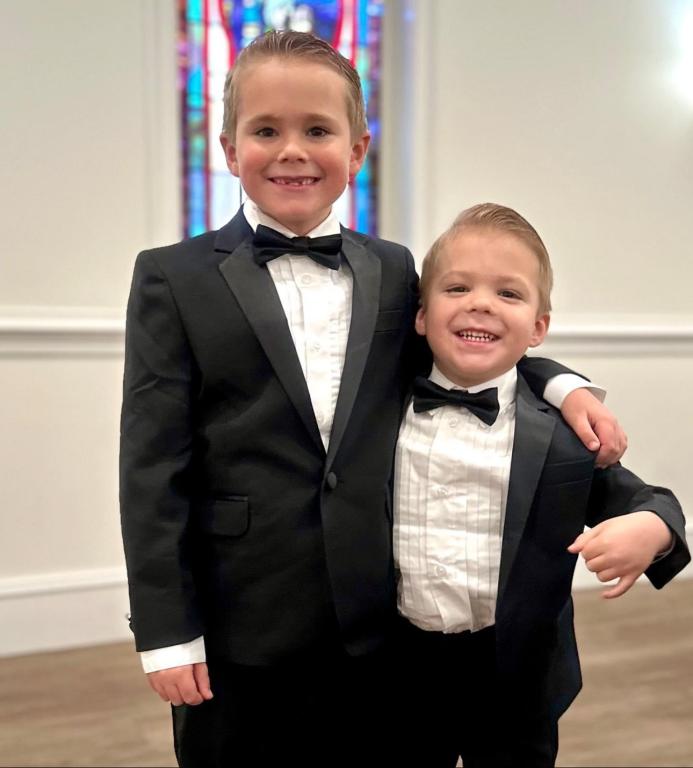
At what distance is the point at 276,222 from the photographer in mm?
1144

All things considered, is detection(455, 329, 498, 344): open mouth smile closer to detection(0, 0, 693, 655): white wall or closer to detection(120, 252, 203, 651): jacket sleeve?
detection(120, 252, 203, 651): jacket sleeve

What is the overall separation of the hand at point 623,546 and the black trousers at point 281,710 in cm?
34

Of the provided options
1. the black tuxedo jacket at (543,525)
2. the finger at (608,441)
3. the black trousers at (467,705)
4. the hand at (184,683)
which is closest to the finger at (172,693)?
the hand at (184,683)

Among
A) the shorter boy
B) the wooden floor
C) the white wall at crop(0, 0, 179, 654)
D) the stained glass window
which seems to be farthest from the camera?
the stained glass window

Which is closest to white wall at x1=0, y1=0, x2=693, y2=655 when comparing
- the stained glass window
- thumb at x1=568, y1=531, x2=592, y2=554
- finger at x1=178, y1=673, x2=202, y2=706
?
the stained glass window

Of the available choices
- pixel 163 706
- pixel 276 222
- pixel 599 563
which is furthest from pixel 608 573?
pixel 163 706

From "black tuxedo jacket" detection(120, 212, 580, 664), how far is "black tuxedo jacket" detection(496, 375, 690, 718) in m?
0.17

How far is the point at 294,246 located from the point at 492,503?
17.1 inches

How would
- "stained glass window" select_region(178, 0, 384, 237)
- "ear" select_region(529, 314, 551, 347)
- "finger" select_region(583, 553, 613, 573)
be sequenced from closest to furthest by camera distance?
1. "finger" select_region(583, 553, 613, 573)
2. "ear" select_region(529, 314, 551, 347)
3. "stained glass window" select_region(178, 0, 384, 237)

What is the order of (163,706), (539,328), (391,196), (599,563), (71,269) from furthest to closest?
1. (391,196)
2. (71,269)
3. (163,706)
4. (539,328)
5. (599,563)

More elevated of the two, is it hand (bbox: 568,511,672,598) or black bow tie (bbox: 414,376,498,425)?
black bow tie (bbox: 414,376,498,425)

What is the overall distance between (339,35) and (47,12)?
3.84 ft

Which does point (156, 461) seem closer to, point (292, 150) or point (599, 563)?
point (292, 150)

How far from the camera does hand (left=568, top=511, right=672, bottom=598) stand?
100 cm
